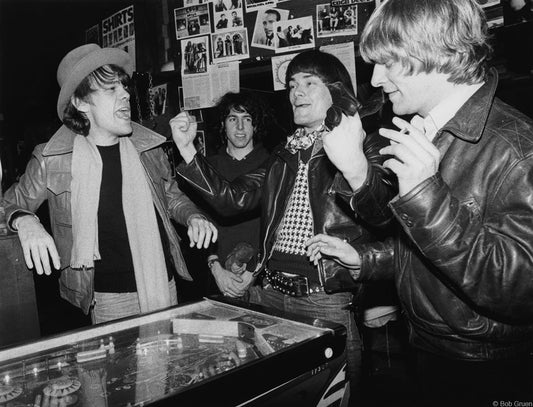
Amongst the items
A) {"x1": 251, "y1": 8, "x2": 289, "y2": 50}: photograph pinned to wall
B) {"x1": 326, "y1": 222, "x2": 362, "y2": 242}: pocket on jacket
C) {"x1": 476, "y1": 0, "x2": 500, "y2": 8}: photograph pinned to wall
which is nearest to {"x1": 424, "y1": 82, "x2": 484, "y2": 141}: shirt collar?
{"x1": 326, "y1": 222, "x2": 362, "y2": 242}: pocket on jacket

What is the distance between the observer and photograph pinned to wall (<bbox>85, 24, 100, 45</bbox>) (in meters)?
3.93

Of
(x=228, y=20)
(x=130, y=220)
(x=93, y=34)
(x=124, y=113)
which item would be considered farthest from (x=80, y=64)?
(x=93, y=34)

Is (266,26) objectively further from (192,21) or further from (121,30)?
(121,30)

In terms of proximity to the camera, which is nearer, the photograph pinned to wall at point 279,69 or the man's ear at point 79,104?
the man's ear at point 79,104

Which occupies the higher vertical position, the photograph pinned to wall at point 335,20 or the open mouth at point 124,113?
the photograph pinned to wall at point 335,20

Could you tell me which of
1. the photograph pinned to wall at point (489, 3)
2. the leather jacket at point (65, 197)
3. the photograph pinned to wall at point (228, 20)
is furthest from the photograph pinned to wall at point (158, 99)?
the photograph pinned to wall at point (489, 3)

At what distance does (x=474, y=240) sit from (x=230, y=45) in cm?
256

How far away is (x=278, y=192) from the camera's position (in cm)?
219

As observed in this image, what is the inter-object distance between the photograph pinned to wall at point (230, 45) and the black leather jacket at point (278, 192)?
3.58ft

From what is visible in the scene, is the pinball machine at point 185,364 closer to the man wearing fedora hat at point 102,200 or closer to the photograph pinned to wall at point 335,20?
the man wearing fedora hat at point 102,200

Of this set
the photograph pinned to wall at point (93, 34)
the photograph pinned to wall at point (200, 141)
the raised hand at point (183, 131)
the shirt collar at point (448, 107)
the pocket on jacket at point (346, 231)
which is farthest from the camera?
the photograph pinned to wall at point (93, 34)

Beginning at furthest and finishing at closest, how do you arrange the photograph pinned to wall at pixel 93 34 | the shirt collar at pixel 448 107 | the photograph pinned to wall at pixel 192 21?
1. the photograph pinned to wall at pixel 93 34
2. the photograph pinned to wall at pixel 192 21
3. the shirt collar at pixel 448 107

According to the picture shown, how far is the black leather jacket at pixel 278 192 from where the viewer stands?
1.97 meters

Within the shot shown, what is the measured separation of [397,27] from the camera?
121 cm
